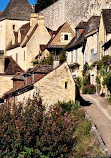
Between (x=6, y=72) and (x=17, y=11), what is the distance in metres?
20.7

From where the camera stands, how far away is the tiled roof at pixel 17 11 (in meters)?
57.7

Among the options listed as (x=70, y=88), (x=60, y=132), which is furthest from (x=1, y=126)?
(x=70, y=88)

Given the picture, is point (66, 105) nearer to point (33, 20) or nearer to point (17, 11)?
point (33, 20)

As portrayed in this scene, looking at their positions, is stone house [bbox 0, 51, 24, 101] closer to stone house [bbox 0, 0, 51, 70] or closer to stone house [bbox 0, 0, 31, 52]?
stone house [bbox 0, 0, 51, 70]

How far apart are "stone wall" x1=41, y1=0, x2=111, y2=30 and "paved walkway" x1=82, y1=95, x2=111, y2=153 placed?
505 inches

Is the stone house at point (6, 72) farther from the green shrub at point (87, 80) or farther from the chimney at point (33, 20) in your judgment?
the chimney at point (33, 20)

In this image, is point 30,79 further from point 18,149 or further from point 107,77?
point 18,149

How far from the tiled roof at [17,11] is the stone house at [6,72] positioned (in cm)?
1703

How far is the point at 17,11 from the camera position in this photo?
58.1m

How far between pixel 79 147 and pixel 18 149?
226 inches

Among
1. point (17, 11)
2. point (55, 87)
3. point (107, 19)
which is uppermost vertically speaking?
point (17, 11)

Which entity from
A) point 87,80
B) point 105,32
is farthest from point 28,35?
point 105,32

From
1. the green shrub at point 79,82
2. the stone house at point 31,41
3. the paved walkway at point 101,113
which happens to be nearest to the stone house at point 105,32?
the paved walkway at point 101,113

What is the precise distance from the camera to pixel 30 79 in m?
30.2
